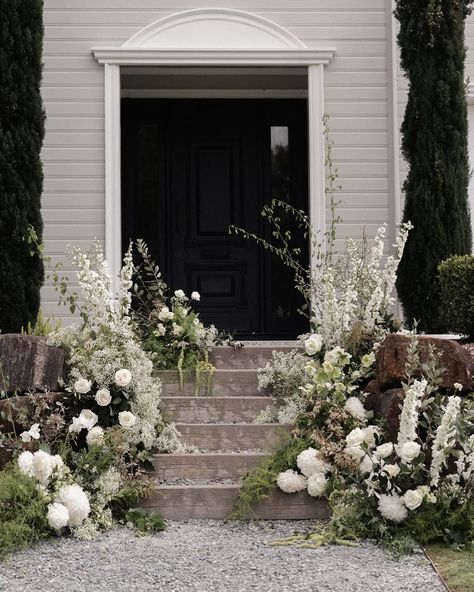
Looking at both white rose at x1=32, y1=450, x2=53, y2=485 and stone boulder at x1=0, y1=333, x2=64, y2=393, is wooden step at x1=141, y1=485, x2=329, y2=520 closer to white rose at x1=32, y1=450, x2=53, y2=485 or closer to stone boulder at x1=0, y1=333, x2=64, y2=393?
white rose at x1=32, y1=450, x2=53, y2=485

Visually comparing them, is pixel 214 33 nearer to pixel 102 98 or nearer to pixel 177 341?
pixel 102 98

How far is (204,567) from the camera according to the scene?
386cm

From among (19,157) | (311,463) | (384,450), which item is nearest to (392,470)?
(384,450)

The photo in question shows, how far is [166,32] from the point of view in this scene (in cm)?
801

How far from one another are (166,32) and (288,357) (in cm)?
359

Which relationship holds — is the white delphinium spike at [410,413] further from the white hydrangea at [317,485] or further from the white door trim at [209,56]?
the white door trim at [209,56]

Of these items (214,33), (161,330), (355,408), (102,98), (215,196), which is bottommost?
(355,408)

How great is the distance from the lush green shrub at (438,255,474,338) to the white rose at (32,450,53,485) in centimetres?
291

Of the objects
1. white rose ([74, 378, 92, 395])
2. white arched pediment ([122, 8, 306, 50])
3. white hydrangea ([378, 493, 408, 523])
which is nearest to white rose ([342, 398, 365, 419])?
white hydrangea ([378, 493, 408, 523])

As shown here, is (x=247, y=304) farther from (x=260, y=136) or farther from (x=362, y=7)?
(x=362, y=7)

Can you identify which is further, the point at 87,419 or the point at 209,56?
the point at 209,56

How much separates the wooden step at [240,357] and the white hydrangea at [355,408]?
1219 millimetres

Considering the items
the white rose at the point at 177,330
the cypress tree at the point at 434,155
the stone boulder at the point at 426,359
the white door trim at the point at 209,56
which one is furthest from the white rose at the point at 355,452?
the white door trim at the point at 209,56

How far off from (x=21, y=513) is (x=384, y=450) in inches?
69.6
